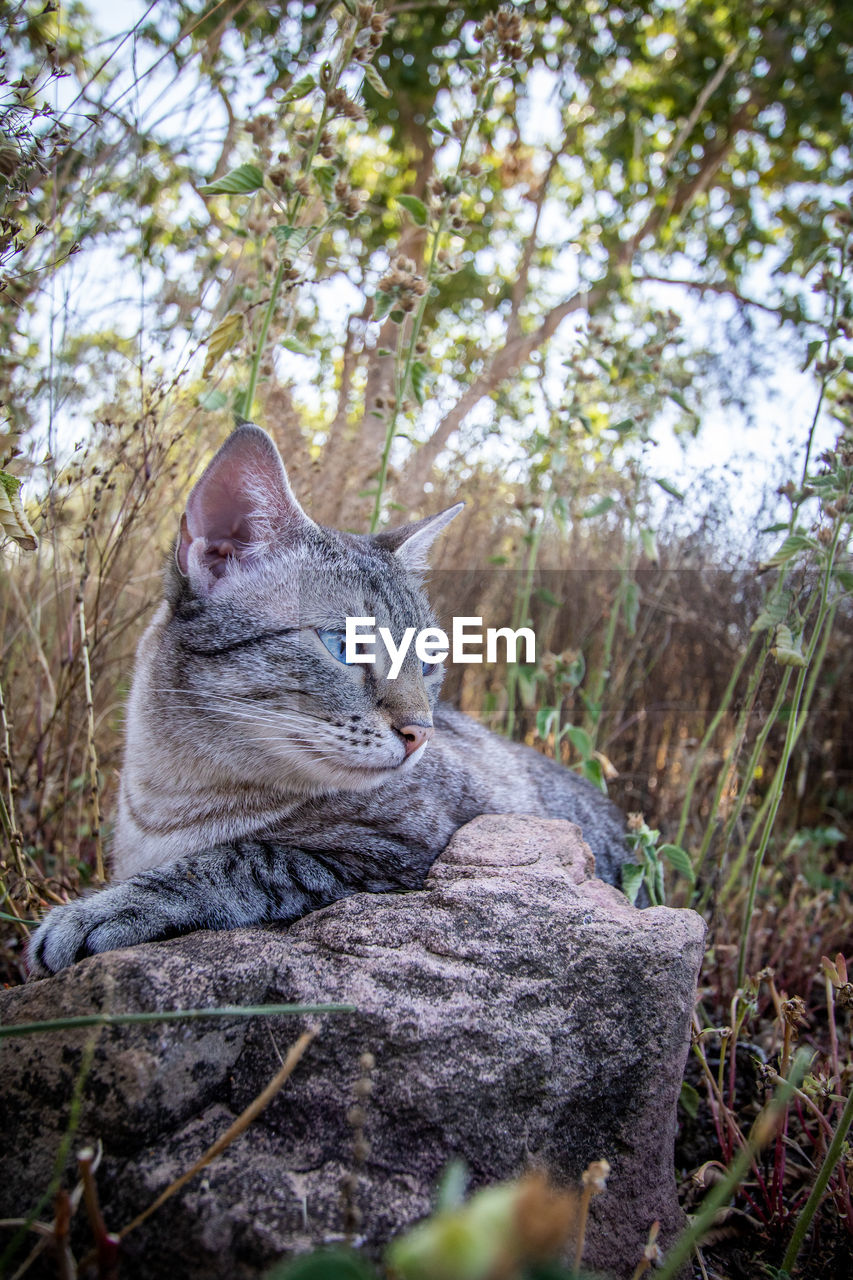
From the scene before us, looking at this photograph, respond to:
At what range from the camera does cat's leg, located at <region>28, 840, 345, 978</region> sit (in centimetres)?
168

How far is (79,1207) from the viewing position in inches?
47.1

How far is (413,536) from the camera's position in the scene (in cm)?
269

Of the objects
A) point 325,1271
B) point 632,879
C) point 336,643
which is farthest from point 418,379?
point 325,1271

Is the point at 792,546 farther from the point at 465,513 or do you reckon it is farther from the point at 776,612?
the point at 465,513

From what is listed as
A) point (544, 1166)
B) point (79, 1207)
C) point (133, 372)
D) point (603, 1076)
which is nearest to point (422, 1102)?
point (544, 1166)

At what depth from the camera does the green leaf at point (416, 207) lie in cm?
254

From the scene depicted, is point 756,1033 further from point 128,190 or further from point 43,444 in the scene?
point 128,190

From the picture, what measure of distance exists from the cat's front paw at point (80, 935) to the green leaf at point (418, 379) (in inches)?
77.2

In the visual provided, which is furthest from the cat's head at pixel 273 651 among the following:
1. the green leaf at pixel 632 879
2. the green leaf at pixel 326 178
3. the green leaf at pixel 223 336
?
the green leaf at pixel 326 178

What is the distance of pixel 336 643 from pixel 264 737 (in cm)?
34

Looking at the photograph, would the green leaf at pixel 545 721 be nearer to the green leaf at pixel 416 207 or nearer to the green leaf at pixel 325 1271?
the green leaf at pixel 416 207

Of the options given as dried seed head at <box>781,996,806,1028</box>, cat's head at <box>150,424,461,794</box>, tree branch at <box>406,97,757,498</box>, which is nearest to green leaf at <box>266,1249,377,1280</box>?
cat's head at <box>150,424,461,794</box>

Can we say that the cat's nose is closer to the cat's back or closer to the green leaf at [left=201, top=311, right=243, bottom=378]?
the cat's back

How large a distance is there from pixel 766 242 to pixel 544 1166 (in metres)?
9.75
